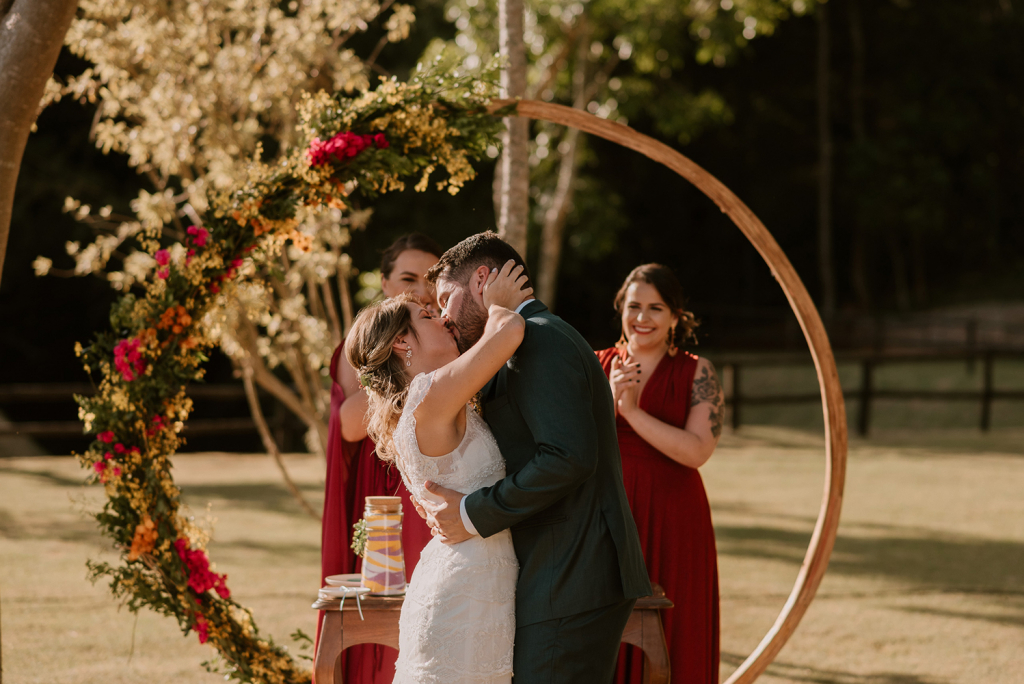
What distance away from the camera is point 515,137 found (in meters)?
5.50

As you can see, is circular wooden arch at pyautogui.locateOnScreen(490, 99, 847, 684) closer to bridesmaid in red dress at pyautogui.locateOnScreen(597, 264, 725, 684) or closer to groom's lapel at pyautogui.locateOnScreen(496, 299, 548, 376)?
bridesmaid in red dress at pyautogui.locateOnScreen(597, 264, 725, 684)

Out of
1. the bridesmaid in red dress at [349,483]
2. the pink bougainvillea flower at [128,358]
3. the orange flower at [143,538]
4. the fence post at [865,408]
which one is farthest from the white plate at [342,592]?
the fence post at [865,408]

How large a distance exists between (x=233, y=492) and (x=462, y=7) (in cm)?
716

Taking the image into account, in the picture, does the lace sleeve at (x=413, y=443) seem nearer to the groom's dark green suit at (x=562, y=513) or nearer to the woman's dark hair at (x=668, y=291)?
the groom's dark green suit at (x=562, y=513)

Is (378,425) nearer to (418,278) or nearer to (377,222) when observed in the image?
(418,278)

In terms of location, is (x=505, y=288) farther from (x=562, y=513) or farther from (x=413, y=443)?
(x=562, y=513)

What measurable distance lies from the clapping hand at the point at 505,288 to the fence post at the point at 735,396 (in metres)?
13.5

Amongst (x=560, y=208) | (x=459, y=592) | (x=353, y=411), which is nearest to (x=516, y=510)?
(x=459, y=592)

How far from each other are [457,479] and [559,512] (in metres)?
0.31

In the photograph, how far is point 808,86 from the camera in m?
33.2

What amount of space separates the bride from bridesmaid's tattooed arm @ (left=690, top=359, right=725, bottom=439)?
5.58 ft

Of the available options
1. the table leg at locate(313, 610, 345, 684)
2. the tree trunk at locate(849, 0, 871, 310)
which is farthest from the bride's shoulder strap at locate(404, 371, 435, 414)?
the tree trunk at locate(849, 0, 871, 310)

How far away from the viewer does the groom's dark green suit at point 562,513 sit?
253cm

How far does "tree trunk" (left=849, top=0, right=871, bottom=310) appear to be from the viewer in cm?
3244
